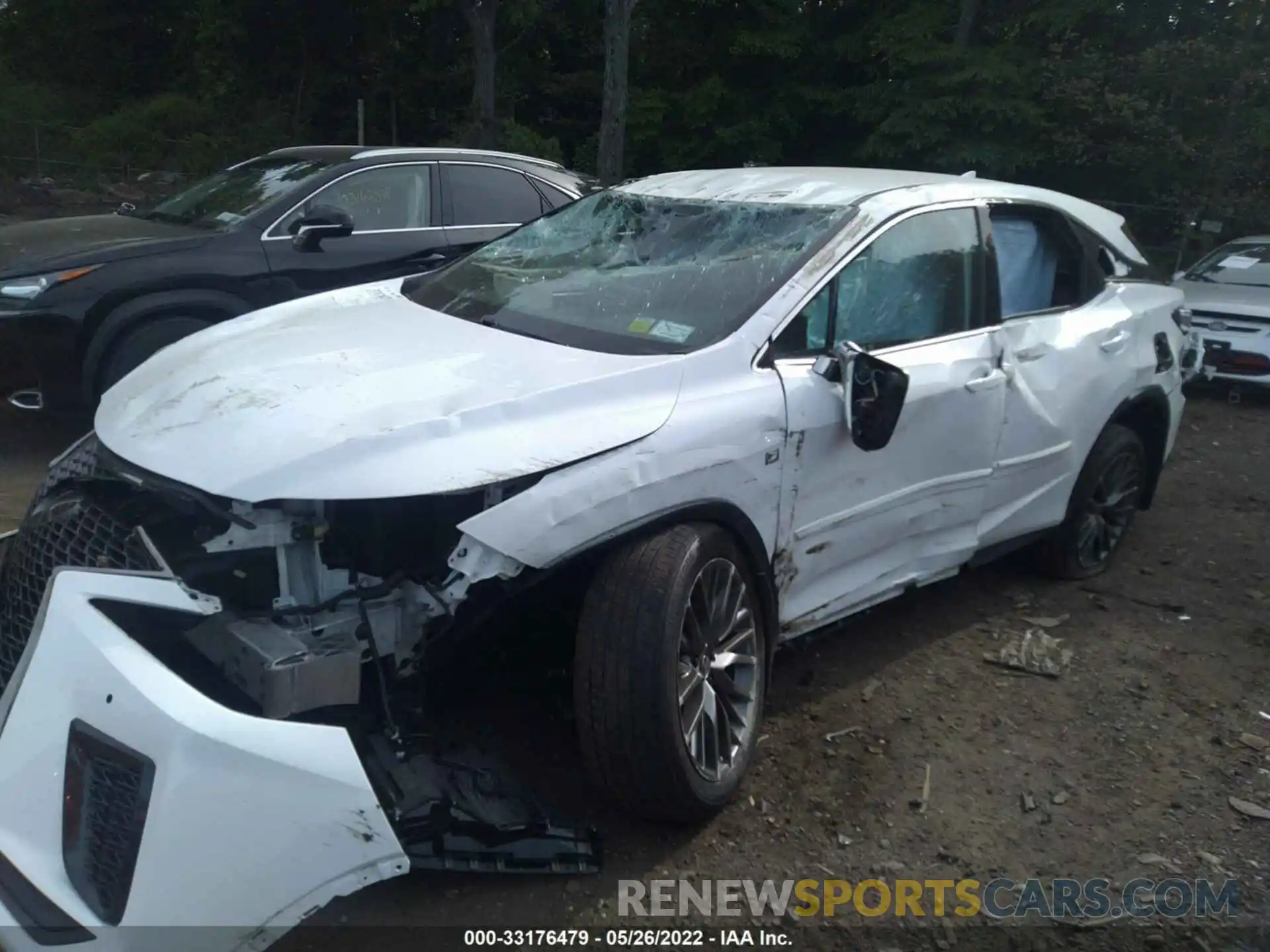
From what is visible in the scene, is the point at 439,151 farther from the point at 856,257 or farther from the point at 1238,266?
the point at 1238,266

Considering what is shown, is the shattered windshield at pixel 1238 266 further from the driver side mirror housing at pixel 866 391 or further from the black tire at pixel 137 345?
the black tire at pixel 137 345

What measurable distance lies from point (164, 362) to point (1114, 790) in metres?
3.26

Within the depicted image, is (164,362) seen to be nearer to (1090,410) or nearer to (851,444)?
(851,444)

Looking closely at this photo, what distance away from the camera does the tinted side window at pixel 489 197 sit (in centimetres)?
706

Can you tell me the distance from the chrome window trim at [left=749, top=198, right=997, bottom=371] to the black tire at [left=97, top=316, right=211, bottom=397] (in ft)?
11.2

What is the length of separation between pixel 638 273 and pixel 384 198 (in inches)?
137

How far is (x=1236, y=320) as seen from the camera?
932 centimetres

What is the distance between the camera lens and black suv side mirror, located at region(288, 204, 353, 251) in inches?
223

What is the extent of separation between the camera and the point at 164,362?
3.57 meters

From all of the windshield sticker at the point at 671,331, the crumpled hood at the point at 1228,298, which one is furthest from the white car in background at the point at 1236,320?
the windshield sticker at the point at 671,331

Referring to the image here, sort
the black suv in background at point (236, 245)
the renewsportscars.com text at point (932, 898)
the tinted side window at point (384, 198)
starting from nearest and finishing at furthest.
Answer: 1. the renewsportscars.com text at point (932, 898)
2. the black suv in background at point (236, 245)
3. the tinted side window at point (384, 198)

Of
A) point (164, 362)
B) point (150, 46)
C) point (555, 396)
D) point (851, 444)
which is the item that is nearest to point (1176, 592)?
point (851, 444)

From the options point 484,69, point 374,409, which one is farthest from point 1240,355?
point 484,69

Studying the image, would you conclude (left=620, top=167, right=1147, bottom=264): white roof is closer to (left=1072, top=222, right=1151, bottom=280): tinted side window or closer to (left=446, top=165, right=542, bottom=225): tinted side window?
(left=1072, top=222, right=1151, bottom=280): tinted side window
